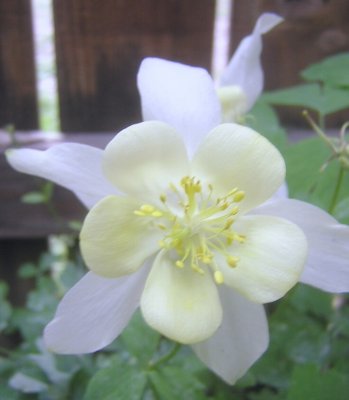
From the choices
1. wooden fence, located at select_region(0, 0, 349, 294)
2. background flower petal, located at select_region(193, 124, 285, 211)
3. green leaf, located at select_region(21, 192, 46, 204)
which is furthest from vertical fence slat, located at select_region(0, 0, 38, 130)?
background flower petal, located at select_region(193, 124, 285, 211)

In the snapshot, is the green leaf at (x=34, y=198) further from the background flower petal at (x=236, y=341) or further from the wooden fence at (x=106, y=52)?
the background flower petal at (x=236, y=341)

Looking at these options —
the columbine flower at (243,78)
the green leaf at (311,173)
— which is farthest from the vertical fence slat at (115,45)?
the green leaf at (311,173)

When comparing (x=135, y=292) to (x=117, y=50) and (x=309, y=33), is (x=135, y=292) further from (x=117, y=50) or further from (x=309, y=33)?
(x=309, y=33)

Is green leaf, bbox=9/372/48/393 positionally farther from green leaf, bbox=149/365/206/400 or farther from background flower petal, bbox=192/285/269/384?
background flower petal, bbox=192/285/269/384

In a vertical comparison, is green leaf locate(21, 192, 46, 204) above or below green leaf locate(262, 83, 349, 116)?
below

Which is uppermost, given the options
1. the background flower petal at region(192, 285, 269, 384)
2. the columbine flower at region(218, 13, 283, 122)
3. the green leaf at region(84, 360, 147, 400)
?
the columbine flower at region(218, 13, 283, 122)

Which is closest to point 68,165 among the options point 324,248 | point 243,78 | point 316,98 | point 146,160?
point 146,160

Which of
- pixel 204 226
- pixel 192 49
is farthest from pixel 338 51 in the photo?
pixel 204 226

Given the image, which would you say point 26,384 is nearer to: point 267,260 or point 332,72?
point 267,260
